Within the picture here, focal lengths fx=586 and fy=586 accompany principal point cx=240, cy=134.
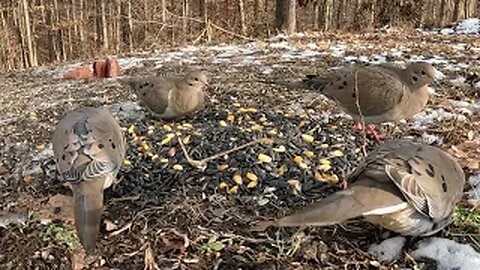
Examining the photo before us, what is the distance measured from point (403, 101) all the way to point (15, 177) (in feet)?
9.80

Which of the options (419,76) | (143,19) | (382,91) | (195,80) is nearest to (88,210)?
(195,80)

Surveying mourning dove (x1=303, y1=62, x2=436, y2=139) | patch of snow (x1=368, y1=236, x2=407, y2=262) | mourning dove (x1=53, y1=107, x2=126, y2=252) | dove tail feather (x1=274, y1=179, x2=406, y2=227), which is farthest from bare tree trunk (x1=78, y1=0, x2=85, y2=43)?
dove tail feather (x1=274, y1=179, x2=406, y2=227)

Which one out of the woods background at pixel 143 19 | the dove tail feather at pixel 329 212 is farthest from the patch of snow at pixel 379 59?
the woods background at pixel 143 19

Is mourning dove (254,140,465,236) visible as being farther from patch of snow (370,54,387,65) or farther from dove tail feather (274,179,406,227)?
patch of snow (370,54,387,65)

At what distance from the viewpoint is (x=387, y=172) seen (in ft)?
9.59

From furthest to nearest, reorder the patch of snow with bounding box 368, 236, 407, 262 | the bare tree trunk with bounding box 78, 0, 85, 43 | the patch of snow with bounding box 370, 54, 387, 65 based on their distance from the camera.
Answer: the bare tree trunk with bounding box 78, 0, 85, 43 → the patch of snow with bounding box 370, 54, 387, 65 → the patch of snow with bounding box 368, 236, 407, 262

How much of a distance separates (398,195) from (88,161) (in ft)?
5.66

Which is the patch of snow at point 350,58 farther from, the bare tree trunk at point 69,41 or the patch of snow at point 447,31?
the bare tree trunk at point 69,41

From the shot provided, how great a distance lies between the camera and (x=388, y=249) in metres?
3.20

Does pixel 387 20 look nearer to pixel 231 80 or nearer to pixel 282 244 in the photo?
pixel 231 80

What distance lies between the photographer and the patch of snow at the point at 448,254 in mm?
3051

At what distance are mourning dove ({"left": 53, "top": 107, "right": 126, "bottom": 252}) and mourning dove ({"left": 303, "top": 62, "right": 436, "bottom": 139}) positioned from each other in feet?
6.12

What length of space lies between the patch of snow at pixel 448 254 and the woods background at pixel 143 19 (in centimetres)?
1216

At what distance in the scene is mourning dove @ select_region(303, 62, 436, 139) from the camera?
454cm
